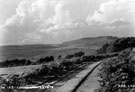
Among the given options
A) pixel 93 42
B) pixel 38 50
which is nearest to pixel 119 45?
pixel 38 50

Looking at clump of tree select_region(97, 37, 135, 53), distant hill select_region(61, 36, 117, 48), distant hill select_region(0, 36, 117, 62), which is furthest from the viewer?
distant hill select_region(61, 36, 117, 48)

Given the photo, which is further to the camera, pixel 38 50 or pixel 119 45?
pixel 38 50

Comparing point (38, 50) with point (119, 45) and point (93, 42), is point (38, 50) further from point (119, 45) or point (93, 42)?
point (93, 42)

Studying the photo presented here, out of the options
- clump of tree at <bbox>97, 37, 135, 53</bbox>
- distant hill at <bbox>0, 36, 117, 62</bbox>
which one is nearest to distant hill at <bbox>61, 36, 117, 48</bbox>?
distant hill at <bbox>0, 36, 117, 62</bbox>

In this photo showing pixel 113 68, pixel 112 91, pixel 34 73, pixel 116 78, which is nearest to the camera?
pixel 112 91

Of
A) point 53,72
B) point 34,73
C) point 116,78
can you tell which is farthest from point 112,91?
point 53,72

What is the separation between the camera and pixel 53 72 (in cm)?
2711

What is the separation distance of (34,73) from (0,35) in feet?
32.9

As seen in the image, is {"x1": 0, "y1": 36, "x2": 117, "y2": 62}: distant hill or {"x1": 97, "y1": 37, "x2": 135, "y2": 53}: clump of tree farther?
{"x1": 97, "y1": 37, "x2": 135, "y2": 53}: clump of tree

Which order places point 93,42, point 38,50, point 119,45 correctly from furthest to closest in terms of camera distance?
point 93,42 → point 38,50 → point 119,45

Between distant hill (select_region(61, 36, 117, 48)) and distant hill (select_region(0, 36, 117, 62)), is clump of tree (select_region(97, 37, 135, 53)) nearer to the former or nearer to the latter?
distant hill (select_region(0, 36, 117, 62))

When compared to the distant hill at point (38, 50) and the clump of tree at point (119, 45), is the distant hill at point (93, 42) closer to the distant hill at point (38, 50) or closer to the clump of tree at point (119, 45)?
the distant hill at point (38, 50)

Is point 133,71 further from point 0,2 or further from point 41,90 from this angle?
point 0,2

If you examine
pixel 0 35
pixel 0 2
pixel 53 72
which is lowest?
pixel 53 72
